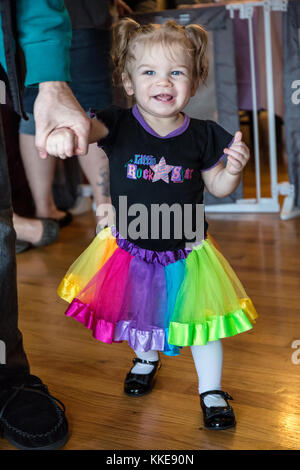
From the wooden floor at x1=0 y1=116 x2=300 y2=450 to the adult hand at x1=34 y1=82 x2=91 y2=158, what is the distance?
0.51 metres

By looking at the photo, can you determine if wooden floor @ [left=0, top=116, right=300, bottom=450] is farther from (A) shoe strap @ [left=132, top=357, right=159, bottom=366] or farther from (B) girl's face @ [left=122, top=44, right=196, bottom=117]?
(B) girl's face @ [left=122, top=44, right=196, bottom=117]

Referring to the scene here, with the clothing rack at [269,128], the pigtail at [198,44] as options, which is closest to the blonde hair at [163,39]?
the pigtail at [198,44]

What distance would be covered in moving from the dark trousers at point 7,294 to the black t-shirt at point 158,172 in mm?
215

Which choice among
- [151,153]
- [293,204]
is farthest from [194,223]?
[293,204]

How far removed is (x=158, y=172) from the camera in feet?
3.49

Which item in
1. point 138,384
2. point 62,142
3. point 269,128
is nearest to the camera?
point 62,142

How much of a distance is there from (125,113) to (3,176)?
29cm

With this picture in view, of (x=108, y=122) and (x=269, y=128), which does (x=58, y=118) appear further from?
(x=269, y=128)

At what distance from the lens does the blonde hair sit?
1038 mm

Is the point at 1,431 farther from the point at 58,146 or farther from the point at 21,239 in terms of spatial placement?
the point at 21,239

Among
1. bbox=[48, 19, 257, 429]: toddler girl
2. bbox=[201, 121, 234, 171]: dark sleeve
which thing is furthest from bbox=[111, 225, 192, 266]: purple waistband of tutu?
bbox=[201, 121, 234, 171]: dark sleeve

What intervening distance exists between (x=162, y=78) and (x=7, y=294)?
46 centimetres

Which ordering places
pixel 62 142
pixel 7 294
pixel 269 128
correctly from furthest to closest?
pixel 269 128
pixel 7 294
pixel 62 142

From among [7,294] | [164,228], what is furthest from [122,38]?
[7,294]
